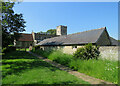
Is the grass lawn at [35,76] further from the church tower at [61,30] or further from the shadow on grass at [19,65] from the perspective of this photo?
the church tower at [61,30]

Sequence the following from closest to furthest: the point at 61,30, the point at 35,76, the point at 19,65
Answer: the point at 35,76, the point at 19,65, the point at 61,30

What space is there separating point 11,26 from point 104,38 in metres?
17.5

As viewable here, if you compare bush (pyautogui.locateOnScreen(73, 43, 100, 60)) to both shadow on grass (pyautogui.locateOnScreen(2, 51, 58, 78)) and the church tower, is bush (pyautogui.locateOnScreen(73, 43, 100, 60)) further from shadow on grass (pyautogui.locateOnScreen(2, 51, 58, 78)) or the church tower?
the church tower

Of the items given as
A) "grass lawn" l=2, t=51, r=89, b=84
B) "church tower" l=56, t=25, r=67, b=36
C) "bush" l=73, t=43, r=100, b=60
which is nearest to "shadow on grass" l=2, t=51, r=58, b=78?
"grass lawn" l=2, t=51, r=89, b=84

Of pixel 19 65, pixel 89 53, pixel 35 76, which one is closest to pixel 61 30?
pixel 89 53

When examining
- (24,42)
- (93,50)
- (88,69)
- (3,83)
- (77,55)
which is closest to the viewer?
(3,83)

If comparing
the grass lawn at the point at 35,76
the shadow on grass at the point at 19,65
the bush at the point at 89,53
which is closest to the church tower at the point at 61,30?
the shadow on grass at the point at 19,65

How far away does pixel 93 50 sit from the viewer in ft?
26.7

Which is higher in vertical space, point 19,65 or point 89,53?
point 89,53

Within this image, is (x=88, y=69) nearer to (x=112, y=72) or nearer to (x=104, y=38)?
(x=112, y=72)

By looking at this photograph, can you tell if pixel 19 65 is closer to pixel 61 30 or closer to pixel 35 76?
pixel 35 76

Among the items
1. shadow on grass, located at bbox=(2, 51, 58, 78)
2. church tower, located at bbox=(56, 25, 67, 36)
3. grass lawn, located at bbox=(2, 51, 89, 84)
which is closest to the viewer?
grass lawn, located at bbox=(2, 51, 89, 84)

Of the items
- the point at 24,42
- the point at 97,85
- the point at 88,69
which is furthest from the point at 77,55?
the point at 24,42

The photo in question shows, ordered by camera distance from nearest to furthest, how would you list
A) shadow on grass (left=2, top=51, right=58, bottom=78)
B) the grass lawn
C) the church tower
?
the grass lawn, shadow on grass (left=2, top=51, right=58, bottom=78), the church tower
